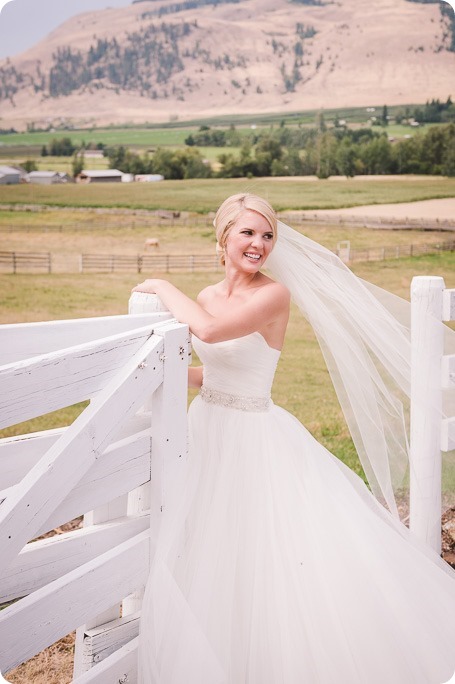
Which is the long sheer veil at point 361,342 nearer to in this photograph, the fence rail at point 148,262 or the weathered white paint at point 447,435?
the weathered white paint at point 447,435

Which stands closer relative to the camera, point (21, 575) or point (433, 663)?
point (21, 575)

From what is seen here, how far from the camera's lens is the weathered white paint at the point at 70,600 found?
131 cm

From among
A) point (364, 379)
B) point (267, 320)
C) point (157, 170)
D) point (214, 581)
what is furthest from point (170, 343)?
point (157, 170)

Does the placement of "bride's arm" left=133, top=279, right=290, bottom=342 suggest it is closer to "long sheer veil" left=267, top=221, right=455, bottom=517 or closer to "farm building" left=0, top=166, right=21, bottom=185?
"long sheer veil" left=267, top=221, right=455, bottom=517

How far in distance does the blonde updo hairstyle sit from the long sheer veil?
17 cm

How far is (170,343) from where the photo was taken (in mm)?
1491

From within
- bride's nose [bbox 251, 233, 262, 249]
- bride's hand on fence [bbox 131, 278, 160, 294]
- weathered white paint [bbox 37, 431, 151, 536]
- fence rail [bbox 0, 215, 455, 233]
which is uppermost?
bride's nose [bbox 251, 233, 262, 249]

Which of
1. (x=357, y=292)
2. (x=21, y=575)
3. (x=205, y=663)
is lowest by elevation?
(x=205, y=663)

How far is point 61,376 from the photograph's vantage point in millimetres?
1287

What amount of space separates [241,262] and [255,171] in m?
→ 2.85

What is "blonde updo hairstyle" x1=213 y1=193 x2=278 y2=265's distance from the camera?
1862 mm

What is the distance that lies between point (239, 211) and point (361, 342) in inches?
21.4

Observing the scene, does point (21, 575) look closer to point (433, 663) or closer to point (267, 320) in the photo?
point (267, 320)

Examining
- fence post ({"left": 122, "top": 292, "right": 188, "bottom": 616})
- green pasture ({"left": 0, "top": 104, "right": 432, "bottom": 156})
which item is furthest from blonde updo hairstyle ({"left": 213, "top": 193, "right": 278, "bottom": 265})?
green pasture ({"left": 0, "top": 104, "right": 432, "bottom": 156})
